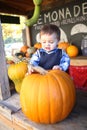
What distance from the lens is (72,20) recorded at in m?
2.58

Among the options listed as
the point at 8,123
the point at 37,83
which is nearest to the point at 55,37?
the point at 37,83

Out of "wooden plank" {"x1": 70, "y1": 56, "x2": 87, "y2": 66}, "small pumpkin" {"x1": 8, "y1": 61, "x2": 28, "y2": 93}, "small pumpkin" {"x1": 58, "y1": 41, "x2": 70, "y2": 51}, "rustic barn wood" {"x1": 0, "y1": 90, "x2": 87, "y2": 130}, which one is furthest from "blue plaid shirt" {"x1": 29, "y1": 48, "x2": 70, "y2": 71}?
"small pumpkin" {"x1": 58, "y1": 41, "x2": 70, "y2": 51}

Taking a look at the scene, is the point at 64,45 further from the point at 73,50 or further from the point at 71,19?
the point at 71,19

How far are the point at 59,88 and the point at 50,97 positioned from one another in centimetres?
5

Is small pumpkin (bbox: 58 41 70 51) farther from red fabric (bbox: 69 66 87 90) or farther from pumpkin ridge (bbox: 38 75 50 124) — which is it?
pumpkin ridge (bbox: 38 75 50 124)

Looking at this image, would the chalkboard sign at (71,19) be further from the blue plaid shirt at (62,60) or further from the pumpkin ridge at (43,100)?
the pumpkin ridge at (43,100)

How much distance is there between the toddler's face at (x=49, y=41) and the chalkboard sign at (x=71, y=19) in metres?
1.57

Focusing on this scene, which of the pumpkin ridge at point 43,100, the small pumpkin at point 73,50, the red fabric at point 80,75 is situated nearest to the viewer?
the pumpkin ridge at point 43,100

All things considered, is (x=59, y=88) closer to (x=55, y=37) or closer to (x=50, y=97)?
(x=50, y=97)

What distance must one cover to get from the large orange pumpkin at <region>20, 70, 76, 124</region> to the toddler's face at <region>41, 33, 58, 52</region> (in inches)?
9.7

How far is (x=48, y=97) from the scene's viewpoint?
0.74 meters

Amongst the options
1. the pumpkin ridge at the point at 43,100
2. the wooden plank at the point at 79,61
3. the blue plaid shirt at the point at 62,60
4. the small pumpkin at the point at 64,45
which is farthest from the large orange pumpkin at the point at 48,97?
the small pumpkin at the point at 64,45

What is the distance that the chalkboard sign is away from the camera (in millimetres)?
2430

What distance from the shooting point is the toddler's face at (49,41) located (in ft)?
3.14
